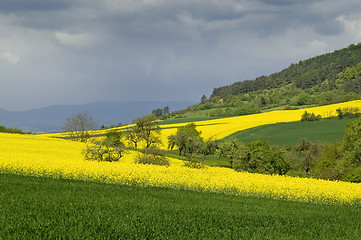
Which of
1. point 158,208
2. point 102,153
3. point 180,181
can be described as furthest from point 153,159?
point 158,208

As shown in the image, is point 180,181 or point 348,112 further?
point 348,112

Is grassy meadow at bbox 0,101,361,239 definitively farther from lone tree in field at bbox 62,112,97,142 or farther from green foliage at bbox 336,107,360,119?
green foliage at bbox 336,107,360,119

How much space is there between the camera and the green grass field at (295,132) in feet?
234

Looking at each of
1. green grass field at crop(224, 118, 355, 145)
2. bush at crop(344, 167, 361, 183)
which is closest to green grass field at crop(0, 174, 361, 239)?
bush at crop(344, 167, 361, 183)

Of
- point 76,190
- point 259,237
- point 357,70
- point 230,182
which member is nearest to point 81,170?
point 76,190

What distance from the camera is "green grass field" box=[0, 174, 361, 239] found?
9799 mm

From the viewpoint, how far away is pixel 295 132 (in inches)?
3150

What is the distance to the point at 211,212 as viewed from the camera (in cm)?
1396

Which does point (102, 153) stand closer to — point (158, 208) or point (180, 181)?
point (180, 181)

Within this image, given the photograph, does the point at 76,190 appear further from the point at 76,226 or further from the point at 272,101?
the point at 272,101

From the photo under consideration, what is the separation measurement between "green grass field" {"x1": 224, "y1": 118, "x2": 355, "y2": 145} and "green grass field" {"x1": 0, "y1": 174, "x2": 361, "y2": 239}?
184ft

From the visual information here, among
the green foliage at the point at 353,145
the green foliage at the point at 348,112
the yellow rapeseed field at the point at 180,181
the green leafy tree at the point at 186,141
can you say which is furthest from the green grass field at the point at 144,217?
the green foliage at the point at 348,112

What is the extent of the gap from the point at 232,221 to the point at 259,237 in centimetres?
225

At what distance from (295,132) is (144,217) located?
74.2 metres
